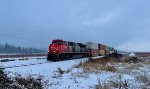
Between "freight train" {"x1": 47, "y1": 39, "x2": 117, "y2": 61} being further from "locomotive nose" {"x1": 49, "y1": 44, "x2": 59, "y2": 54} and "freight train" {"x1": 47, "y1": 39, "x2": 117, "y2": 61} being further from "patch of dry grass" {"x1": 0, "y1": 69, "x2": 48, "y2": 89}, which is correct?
"patch of dry grass" {"x1": 0, "y1": 69, "x2": 48, "y2": 89}

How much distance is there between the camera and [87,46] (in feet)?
242

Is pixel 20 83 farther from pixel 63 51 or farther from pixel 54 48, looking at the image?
pixel 63 51

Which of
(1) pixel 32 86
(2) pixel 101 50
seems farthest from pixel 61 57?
(2) pixel 101 50

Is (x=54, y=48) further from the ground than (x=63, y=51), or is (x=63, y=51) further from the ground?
(x=54, y=48)

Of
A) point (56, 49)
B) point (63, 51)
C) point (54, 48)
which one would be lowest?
point (63, 51)

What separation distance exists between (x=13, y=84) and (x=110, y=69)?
11.9 meters

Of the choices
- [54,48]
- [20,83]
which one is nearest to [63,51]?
[54,48]

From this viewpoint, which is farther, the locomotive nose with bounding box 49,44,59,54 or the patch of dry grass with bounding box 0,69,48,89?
the locomotive nose with bounding box 49,44,59,54

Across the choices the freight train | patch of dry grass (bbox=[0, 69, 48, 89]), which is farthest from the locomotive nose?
patch of dry grass (bbox=[0, 69, 48, 89])

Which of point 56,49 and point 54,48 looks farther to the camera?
point 54,48

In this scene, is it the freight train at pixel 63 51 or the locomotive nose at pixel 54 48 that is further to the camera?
the locomotive nose at pixel 54 48

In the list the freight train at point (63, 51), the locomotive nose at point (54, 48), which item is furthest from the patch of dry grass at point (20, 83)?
the locomotive nose at point (54, 48)

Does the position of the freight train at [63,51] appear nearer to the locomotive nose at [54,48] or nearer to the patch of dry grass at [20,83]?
the locomotive nose at [54,48]

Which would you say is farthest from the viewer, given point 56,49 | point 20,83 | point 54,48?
point 54,48
